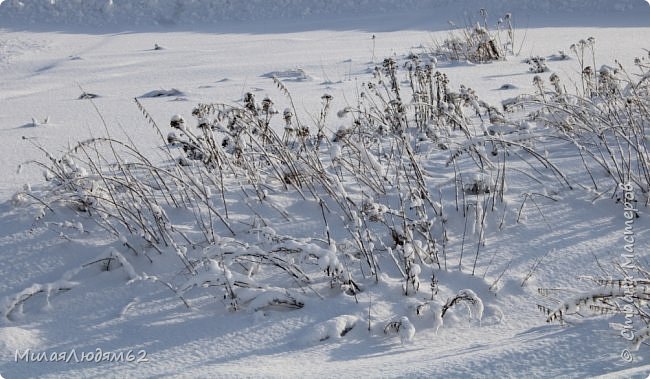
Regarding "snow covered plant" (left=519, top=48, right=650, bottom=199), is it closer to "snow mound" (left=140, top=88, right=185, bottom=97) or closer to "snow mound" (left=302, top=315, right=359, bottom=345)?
"snow mound" (left=302, top=315, right=359, bottom=345)

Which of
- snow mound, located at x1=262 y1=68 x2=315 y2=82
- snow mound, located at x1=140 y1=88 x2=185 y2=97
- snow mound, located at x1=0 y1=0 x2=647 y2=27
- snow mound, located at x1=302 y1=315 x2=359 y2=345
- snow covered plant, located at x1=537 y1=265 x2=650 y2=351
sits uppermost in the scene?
snow mound, located at x1=0 y1=0 x2=647 y2=27

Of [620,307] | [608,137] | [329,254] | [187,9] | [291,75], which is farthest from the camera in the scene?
[187,9]

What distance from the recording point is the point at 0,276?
232cm

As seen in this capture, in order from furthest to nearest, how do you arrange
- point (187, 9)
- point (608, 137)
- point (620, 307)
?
point (187, 9) → point (608, 137) → point (620, 307)

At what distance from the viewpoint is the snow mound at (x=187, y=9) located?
44.6 feet

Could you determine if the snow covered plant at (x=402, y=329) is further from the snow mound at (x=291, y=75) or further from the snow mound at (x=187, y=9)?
the snow mound at (x=187, y=9)

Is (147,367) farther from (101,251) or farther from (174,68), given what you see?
(174,68)

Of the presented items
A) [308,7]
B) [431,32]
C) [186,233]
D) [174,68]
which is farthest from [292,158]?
[308,7]

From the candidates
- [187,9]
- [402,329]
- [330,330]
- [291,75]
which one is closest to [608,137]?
[402,329]

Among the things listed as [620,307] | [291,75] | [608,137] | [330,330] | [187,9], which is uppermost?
[187,9]

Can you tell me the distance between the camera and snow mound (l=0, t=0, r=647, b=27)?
13.6 metres

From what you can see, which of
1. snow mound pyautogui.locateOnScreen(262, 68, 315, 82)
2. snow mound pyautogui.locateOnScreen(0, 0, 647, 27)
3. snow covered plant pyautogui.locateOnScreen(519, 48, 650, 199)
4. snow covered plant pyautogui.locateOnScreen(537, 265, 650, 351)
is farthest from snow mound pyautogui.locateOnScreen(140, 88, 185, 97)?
snow mound pyautogui.locateOnScreen(0, 0, 647, 27)

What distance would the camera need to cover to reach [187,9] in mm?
14148

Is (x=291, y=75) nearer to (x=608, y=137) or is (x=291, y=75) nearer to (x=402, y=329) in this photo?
(x=608, y=137)
